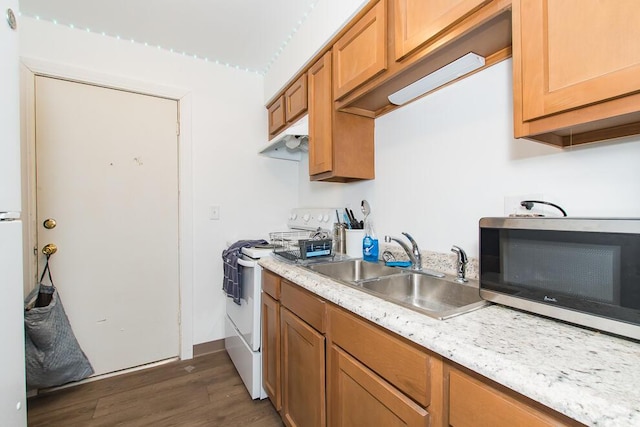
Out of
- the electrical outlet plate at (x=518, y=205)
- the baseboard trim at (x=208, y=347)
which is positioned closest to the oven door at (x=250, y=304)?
the baseboard trim at (x=208, y=347)

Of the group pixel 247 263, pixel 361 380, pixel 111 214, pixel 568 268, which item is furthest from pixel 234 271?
pixel 568 268

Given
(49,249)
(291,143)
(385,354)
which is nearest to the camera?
(385,354)

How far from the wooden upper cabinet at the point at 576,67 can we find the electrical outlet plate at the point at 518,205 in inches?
9.7

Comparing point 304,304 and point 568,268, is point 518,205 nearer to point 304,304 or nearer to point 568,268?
point 568,268

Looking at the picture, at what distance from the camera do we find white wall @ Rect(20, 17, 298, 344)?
2078mm

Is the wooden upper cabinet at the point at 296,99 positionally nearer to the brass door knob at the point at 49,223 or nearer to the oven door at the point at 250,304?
the oven door at the point at 250,304

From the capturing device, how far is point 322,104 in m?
1.67

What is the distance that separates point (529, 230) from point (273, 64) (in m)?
2.23

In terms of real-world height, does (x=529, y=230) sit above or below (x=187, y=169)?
below

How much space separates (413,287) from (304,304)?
0.51 m

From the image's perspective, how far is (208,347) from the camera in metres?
2.29

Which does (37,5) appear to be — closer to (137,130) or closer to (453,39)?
(137,130)

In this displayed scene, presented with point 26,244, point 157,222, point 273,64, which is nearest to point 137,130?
point 157,222

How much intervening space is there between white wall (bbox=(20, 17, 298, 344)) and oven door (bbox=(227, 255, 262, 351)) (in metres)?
0.52
